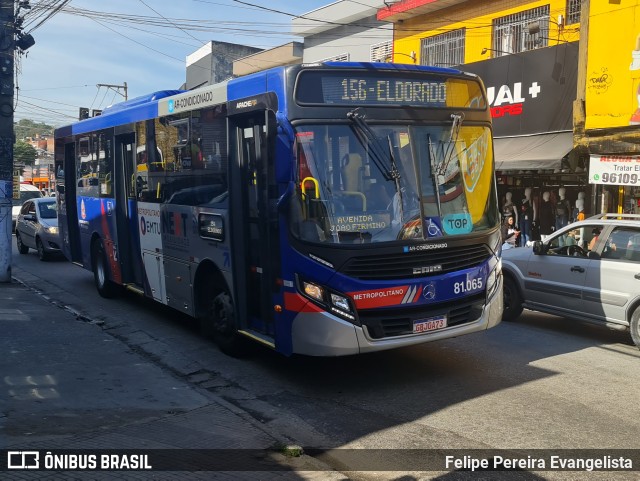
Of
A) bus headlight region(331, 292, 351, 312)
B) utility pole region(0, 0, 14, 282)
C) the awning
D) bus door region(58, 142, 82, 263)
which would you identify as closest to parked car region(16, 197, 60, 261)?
utility pole region(0, 0, 14, 282)

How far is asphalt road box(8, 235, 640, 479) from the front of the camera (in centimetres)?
571

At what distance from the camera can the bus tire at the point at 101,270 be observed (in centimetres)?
1226

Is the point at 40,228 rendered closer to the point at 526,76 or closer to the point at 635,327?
the point at 526,76

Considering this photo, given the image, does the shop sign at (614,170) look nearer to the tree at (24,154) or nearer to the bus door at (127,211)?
the bus door at (127,211)

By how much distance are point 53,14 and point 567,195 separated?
1370cm

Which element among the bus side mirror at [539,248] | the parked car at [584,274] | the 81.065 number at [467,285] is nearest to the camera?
the 81.065 number at [467,285]

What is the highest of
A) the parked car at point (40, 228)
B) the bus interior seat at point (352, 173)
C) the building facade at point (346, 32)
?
the building facade at point (346, 32)

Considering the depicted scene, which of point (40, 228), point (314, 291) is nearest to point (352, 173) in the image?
point (314, 291)

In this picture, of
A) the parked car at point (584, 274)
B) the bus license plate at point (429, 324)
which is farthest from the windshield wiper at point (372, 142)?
the parked car at point (584, 274)

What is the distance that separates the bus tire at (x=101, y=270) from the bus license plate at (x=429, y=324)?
7203 millimetres

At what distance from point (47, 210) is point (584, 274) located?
1522 cm

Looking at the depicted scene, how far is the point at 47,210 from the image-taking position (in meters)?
Answer: 19.3

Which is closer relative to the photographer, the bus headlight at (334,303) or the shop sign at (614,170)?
the bus headlight at (334,303)

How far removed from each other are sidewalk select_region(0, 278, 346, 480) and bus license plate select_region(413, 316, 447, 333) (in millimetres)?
1835
